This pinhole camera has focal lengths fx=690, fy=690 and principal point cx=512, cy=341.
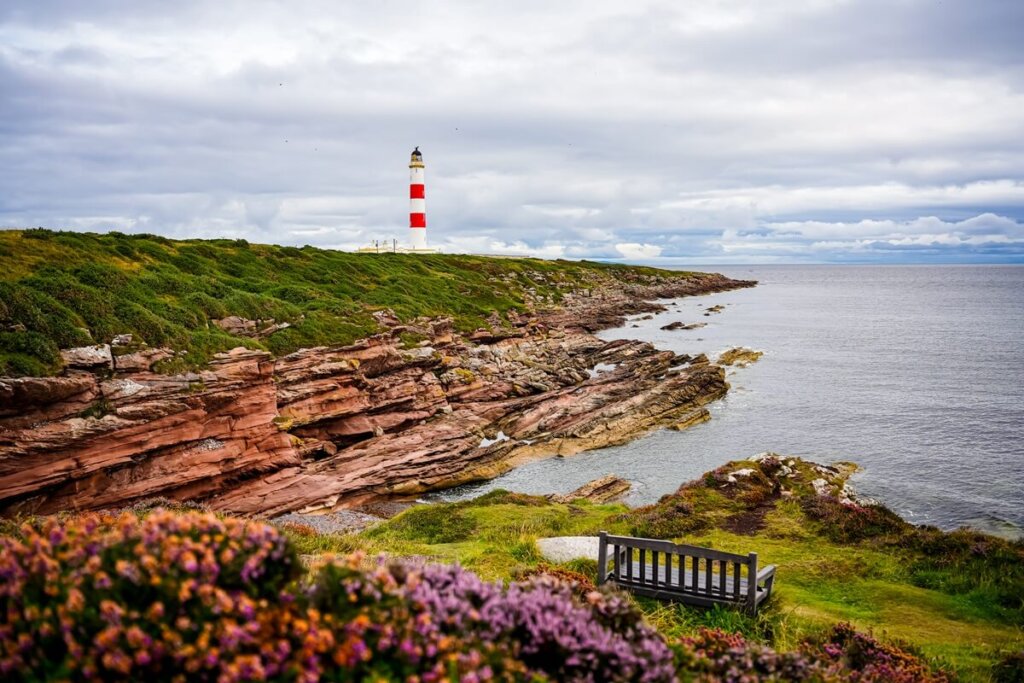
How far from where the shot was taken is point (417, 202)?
89312 millimetres

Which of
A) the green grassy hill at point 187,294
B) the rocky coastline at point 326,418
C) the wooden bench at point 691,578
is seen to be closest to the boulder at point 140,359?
the rocky coastline at point 326,418

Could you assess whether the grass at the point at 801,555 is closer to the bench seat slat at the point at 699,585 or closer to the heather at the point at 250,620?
the bench seat slat at the point at 699,585

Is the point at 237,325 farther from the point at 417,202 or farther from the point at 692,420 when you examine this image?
the point at 417,202

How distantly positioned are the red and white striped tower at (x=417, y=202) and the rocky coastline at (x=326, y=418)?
37.8 metres

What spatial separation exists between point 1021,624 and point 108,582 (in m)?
14.7

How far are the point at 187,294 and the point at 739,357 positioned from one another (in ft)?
145

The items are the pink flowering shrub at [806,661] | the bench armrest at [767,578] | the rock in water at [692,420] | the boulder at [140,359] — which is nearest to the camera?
the pink flowering shrub at [806,661]

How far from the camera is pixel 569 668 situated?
5516 mm

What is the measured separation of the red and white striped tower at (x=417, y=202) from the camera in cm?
8662

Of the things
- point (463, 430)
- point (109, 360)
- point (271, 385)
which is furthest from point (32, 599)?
point (463, 430)

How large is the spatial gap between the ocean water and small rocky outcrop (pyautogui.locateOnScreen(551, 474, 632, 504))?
609 mm

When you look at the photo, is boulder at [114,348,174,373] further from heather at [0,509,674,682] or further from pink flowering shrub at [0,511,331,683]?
pink flowering shrub at [0,511,331,683]

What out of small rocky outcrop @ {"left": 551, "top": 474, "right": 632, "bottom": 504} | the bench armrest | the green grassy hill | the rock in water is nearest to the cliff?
the rock in water

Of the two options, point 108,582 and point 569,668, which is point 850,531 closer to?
point 569,668
